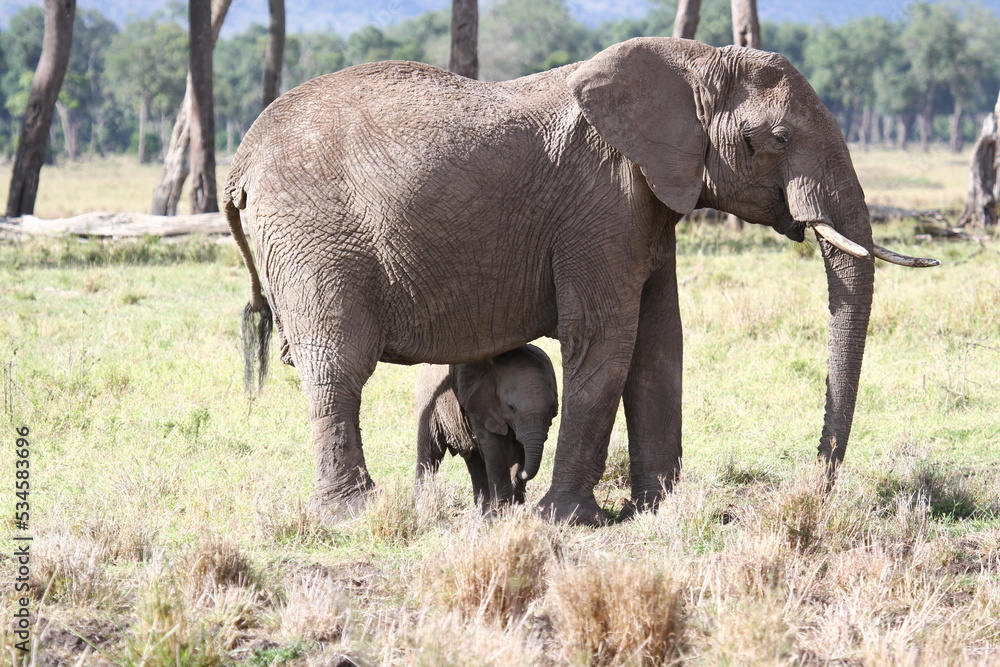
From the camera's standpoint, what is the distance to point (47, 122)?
63.2 ft

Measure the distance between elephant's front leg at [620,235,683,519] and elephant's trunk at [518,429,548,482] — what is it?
607 millimetres

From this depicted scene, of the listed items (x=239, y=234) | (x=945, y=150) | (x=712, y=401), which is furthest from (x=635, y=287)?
(x=945, y=150)

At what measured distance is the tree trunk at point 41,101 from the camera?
18.5 metres

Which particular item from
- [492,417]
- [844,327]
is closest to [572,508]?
[492,417]

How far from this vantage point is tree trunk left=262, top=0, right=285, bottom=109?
23109 millimetres

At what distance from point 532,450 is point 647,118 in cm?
177

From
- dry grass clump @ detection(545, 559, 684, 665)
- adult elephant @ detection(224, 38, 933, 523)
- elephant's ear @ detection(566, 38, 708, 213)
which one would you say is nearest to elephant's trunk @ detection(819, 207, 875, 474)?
adult elephant @ detection(224, 38, 933, 523)

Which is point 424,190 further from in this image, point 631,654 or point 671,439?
point 631,654

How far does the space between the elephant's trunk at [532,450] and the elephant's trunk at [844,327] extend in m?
1.42

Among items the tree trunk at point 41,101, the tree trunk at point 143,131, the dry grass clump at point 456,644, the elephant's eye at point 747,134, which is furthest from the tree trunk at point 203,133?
the tree trunk at point 143,131

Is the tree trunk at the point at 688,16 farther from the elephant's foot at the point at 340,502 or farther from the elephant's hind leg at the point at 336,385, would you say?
the elephant's foot at the point at 340,502

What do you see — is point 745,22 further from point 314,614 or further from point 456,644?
point 456,644

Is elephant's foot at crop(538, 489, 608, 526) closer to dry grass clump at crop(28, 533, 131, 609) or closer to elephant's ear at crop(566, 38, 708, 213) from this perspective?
elephant's ear at crop(566, 38, 708, 213)

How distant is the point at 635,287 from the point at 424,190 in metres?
1.14
